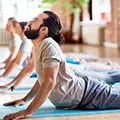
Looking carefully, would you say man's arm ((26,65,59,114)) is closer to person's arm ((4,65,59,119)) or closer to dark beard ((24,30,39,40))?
person's arm ((4,65,59,119))

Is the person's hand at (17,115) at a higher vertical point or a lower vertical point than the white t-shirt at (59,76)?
lower

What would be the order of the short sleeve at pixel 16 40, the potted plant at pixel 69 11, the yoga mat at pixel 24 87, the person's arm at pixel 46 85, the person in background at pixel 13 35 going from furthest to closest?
the potted plant at pixel 69 11 → the short sleeve at pixel 16 40 → the person in background at pixel 13 35 → the yoga mat at pixel 24 87 → the person's arm at pixel 46 85

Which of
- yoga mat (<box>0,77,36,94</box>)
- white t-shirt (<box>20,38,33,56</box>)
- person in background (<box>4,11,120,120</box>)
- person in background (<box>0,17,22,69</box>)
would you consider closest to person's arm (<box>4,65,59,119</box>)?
person in background (<box>4,11,120,120</box>)

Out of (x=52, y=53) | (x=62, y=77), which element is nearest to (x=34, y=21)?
(x=52, y=53)

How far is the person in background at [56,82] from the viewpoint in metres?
2.21

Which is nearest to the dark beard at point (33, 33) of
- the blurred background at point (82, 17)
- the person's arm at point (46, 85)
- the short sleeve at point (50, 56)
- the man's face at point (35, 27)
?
the man's face at point (35, 27)

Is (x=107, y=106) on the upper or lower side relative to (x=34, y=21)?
lower

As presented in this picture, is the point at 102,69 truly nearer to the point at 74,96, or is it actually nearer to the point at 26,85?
the point at 26,85

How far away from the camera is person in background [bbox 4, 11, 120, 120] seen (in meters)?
2.21

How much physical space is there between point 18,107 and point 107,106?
27.1 inches

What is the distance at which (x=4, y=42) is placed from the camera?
1159 centimetres

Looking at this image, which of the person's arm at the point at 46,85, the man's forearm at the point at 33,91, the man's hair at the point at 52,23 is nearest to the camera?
the person's arm at the point at 46,85

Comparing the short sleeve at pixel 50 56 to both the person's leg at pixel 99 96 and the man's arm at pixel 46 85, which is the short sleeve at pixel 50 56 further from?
the person's leg at pixel 99 96

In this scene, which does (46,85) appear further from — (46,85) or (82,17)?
(82,17)
